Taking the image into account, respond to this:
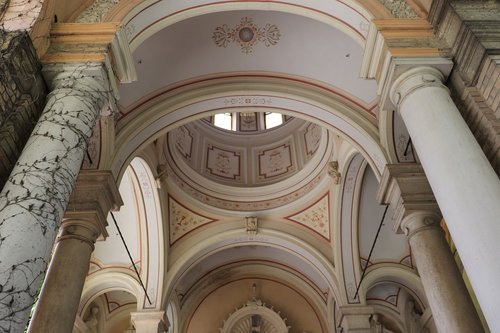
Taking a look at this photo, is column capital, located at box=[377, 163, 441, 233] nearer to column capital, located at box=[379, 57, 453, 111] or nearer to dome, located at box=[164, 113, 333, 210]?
column capital, located at box=[379, 57, 453, 111]

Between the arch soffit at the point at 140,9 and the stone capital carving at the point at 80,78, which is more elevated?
the arch soffit at the point at 140,9

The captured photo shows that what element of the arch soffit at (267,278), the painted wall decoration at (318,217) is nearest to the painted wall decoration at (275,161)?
the painted wall decoration at (318,217)

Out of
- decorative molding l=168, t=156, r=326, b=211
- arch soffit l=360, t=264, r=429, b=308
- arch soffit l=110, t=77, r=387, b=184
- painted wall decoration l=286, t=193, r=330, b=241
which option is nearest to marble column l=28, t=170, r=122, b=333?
arch soffit l=110, t=77, r=387, b=184

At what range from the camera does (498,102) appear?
3646 millimetres

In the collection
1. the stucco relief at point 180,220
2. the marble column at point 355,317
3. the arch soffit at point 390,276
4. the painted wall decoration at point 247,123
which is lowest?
the marble column at point 355,317

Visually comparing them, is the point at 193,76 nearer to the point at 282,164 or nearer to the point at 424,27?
the point at 424,27

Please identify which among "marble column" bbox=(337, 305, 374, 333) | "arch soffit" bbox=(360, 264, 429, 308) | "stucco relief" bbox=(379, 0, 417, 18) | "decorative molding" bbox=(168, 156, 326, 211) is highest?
"decorative molding" bbox=(168, 156, 326, 211)

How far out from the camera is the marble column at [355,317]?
29.3ft

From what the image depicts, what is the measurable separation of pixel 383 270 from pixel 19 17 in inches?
327

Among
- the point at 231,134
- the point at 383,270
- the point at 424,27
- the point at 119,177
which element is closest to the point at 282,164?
the point at 231,134

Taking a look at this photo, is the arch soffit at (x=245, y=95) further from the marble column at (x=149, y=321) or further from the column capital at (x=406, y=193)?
the marble column at (x=149, y=321)

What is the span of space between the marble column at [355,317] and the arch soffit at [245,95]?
4.01 metres

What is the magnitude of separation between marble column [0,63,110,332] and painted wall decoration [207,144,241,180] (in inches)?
267

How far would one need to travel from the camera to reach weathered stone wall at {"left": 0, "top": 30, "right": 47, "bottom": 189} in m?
3.37
